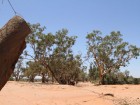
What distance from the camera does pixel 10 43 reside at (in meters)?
3.60

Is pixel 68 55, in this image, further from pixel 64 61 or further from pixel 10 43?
pixel 10 43

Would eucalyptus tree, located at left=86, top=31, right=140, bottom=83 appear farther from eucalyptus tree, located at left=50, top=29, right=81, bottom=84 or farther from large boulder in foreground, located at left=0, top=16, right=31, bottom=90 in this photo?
large boulder in foreground, located at left=0, top=16, right=31, bottom=90

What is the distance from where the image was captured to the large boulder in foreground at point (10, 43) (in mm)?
3486

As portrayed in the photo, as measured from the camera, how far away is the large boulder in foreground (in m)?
3.49

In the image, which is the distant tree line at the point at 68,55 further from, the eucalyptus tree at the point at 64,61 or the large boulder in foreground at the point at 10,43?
the large boulder in foreground at the point at 10,43

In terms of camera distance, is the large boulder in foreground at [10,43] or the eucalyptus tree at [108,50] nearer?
the large boulder in foreground at [10,43]

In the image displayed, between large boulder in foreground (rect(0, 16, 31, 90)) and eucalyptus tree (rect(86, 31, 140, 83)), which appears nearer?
large boulder in foreground (rect(0, 16, 31, 90))

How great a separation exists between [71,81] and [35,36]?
8791 millimetres

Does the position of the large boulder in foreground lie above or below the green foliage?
below

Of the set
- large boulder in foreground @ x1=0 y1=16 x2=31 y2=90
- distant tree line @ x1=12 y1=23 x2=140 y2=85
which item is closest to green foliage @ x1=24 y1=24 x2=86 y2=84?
distant tree line @ x1=12 y1=23 x2=140 y2=85

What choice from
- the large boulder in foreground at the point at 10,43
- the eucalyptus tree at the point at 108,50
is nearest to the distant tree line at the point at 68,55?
the eucalyptus tree at the point at 108,50

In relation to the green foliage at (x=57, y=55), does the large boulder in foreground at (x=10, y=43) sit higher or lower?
lower

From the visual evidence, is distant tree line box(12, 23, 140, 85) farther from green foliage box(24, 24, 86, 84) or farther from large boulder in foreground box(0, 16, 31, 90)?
large boulder in foreground box(0, 16, 31, 90)

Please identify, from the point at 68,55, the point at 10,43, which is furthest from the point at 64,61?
the point at 10,43
